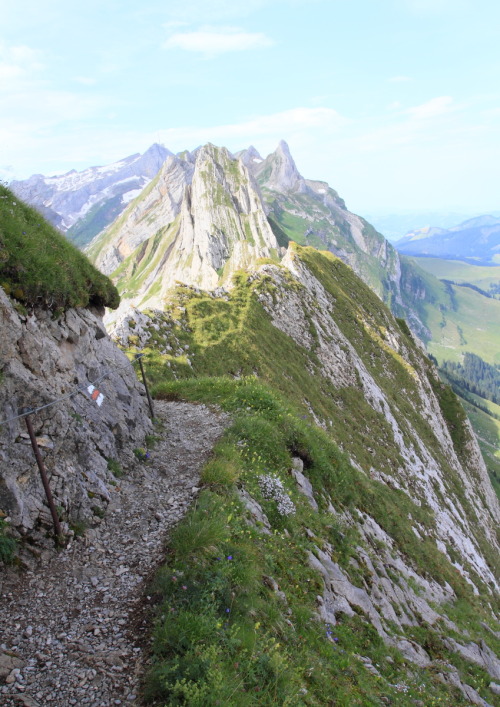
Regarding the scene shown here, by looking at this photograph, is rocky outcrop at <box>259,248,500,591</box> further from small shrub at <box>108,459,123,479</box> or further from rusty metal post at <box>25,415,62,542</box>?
rusty metal post at <box>25,415,62,542</box>

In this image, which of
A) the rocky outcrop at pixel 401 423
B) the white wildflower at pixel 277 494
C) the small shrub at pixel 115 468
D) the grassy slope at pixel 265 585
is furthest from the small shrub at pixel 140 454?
the rocky outcrop at pixel 401 423

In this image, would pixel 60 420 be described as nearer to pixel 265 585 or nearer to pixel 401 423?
pixel 265 585

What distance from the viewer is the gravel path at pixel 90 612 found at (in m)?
6.90

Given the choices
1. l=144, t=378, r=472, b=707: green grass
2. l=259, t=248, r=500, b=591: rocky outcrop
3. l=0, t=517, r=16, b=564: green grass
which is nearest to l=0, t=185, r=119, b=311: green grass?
l=0, t=517, r=16, b=564: green grass

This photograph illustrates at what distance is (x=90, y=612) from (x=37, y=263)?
10.1 meters

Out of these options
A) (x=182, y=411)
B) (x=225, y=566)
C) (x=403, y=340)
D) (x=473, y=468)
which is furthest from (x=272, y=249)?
(x=225, y=566)

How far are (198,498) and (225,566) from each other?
3.31m

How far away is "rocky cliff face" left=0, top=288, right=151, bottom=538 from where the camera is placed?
9984mm

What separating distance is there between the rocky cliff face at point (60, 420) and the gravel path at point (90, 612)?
96 centimetres

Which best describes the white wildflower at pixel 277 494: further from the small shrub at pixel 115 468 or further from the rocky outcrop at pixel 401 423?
the rocky outcrop at pixel 401 423

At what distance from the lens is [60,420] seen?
11.7 m

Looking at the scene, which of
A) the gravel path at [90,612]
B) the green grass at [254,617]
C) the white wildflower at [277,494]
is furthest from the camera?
the white wildflower at [277,494]

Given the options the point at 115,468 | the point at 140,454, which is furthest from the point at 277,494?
the point at 115,468

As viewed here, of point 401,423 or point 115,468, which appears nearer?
point 115,468
